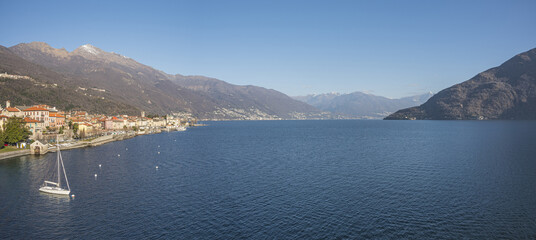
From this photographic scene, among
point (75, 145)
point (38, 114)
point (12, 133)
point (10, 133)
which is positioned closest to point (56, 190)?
point (10, 133)

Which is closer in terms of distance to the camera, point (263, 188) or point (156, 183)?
point (263, 188)

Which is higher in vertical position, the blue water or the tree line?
the tree line

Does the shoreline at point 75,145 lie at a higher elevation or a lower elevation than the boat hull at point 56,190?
higher

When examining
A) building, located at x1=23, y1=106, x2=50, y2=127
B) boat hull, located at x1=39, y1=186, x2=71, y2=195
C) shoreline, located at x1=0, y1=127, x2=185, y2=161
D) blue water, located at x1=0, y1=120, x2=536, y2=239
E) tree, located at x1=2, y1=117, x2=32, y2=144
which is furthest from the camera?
building, located at x1=23, y1=106, x2=50, y2=127

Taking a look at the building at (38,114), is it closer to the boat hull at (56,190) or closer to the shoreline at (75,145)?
the shoreline at (75,145)

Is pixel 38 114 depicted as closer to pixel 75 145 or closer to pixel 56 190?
pixel 75 145

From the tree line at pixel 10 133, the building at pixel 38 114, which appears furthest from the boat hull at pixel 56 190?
the building at pixel 38 114

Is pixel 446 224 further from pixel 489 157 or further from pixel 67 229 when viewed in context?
pixel 489 157

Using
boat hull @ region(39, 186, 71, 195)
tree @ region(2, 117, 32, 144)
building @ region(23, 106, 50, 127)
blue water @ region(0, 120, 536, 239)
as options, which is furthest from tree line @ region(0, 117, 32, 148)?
boat hull @ region(39, 186, 71, 195)

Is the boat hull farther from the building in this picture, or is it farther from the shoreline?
the building

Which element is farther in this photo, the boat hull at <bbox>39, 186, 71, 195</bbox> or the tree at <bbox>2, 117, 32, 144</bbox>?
the tree at <bbox>2, 117, 32, 144</bbox>

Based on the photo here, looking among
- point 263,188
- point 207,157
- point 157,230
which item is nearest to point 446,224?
point 263,188
